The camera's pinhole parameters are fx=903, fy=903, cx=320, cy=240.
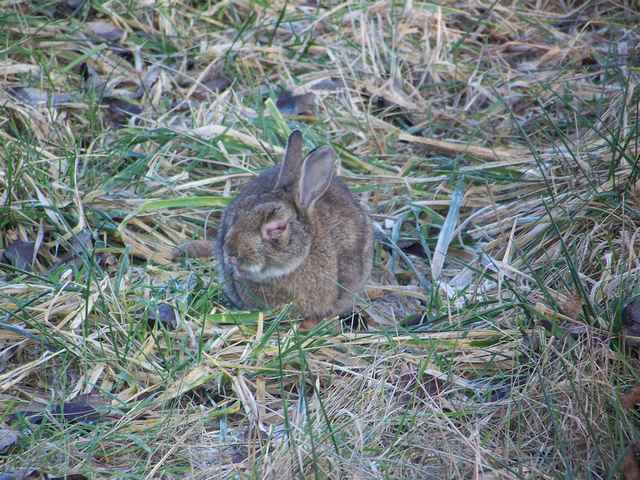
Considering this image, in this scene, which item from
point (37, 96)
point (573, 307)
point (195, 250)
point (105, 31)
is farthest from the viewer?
point (105, 31)

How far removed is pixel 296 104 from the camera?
20.7 ft

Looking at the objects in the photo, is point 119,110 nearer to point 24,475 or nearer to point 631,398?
point 24,475

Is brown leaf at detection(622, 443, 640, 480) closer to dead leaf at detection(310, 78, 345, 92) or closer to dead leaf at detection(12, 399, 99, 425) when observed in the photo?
dead leaf at detection(12, 399, 99, 425)

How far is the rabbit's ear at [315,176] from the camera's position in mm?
4457

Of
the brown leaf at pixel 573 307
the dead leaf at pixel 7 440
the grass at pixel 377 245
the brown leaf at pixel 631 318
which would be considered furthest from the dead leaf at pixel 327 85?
the dead leaf at pixel 7 440

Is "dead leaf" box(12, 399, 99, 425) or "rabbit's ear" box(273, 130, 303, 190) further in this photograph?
"rabbit's ear" box(273, 130, 303, 190)

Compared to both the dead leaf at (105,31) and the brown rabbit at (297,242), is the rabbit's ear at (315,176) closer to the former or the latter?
the brown rabbit at (297,242)

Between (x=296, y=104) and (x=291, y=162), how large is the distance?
1.83 meters

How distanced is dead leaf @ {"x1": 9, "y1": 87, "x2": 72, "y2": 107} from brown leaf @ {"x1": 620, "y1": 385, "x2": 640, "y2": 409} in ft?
13.1

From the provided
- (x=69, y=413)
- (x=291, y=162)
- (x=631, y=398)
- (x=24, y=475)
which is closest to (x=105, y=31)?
(x=291, y=162)

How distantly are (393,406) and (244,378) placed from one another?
68cm

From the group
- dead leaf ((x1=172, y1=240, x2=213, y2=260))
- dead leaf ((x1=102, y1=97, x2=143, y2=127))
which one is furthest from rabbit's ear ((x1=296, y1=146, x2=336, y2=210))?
dead leaf ((x1=102, y1=97, x2=143, y2=127))

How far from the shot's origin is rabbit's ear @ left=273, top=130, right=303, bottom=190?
4.57 m

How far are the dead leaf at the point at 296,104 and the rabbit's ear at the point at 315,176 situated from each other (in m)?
1.81
